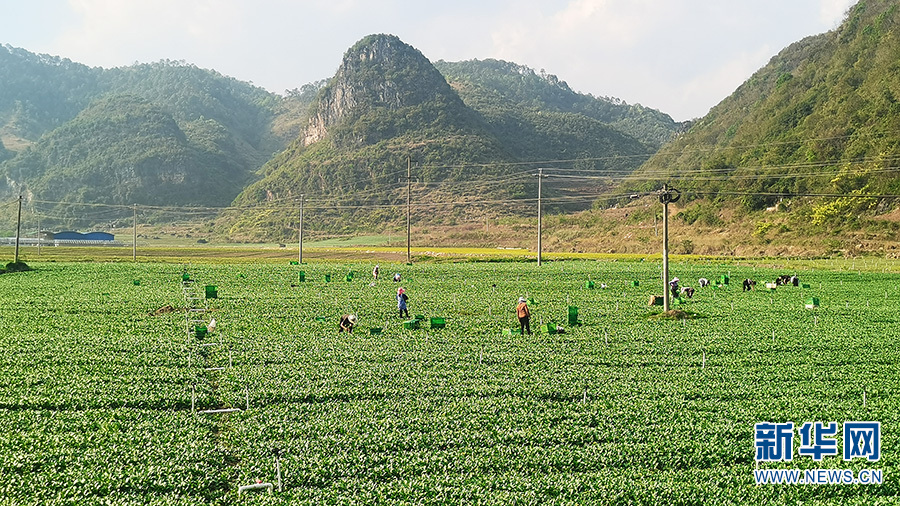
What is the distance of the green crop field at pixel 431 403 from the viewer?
38.0 ft

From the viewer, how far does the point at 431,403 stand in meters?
16.4

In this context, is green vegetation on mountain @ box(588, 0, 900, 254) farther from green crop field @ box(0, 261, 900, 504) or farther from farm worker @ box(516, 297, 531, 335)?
farm worker @ box(516, 297, 531, 335)

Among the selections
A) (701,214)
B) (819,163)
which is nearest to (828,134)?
(819,163)

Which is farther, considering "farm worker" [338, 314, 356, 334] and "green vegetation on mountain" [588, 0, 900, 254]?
"green vegetation on mountain" [588, 0, 900, 254]

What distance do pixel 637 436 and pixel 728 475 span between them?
2.28m

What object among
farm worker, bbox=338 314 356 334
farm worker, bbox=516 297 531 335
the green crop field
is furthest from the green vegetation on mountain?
farm worker, bbox=338 314 356 334

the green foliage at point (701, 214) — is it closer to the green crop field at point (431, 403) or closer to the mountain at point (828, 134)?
the mountain at point (828, 134)

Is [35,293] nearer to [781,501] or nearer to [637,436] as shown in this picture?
[637,436]

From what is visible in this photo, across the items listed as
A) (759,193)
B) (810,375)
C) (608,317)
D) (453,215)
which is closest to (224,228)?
(453,215)

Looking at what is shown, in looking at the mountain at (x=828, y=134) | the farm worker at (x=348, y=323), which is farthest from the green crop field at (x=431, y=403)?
the mountain at (x=828, y=134)

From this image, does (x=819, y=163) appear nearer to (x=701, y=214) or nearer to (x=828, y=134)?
(x=828, y=134)

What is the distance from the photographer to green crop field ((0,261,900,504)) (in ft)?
38.0

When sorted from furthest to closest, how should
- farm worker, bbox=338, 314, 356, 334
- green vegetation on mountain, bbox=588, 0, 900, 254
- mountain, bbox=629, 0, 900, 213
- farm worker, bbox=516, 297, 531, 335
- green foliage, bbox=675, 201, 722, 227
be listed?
green foliage, bbox=675, 201, 722, 227
mountain, bbox=629, 0, 900, 213
green vegetation on mountain, bbox=588, 0, 900, 254
farm worker, bbox=338, 314, 356, 334
farm worker, bbox=516, 297, 531, 335

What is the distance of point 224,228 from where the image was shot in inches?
6412
